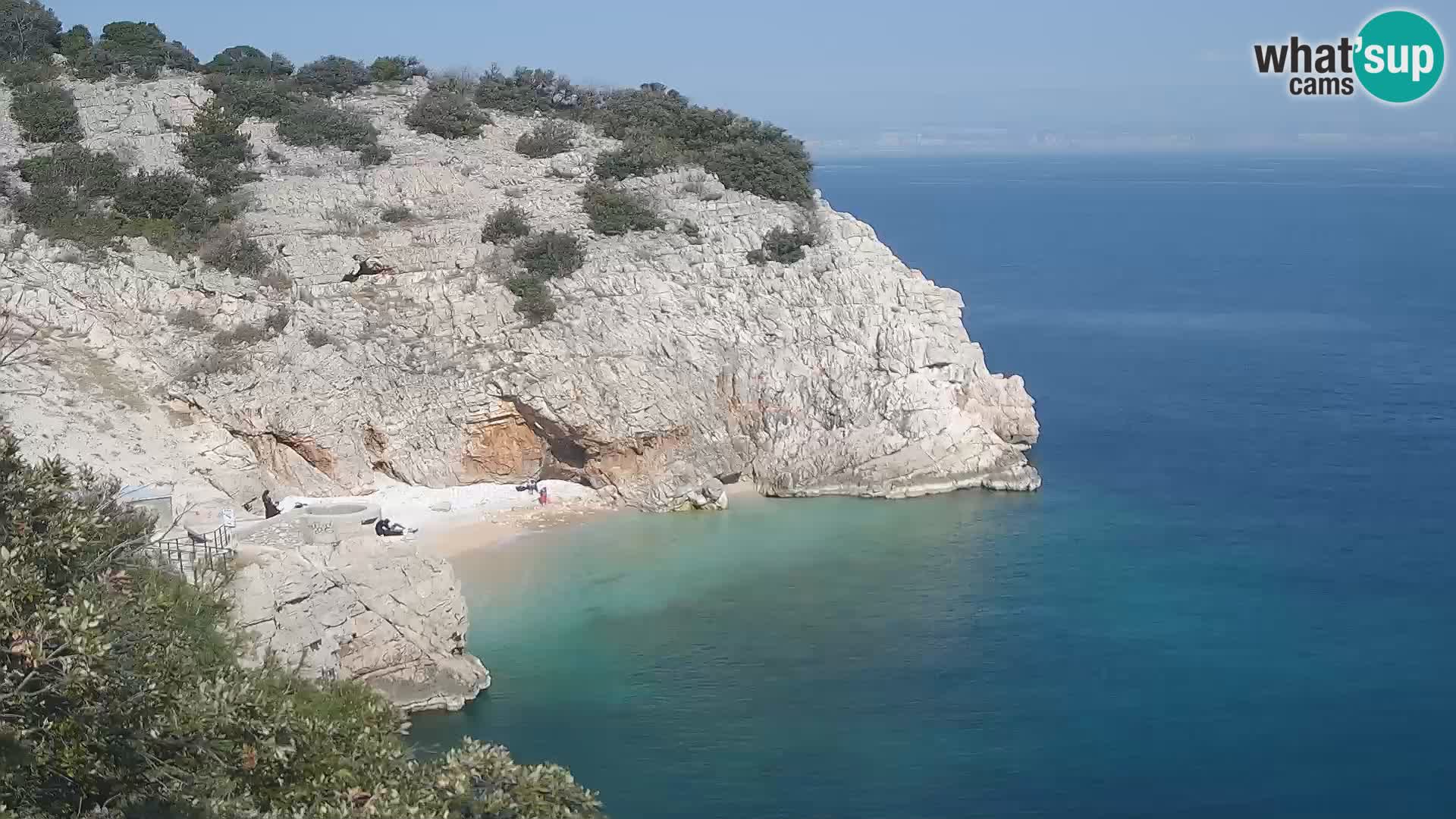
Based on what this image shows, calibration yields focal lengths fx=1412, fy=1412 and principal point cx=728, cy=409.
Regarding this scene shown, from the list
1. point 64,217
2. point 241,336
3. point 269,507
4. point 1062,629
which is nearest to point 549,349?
point 241,336

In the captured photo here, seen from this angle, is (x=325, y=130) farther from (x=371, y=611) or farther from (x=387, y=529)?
(x=371, y=611)

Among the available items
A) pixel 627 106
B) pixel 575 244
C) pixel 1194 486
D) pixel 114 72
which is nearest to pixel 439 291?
pixel 575 244

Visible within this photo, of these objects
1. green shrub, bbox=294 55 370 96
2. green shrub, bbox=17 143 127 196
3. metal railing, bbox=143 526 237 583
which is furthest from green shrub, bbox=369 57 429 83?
metal railing, bbox=143 526 237 583

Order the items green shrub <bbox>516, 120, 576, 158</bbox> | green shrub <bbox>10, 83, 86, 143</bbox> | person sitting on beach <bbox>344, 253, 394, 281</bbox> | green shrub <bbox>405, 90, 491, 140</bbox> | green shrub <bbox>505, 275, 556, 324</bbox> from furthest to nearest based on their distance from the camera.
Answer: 1. green shrub <bbox>405, 90, 491, 140</bbox>
2. green shrub <bbox>516, 120, 576, 158</bbox>
3. green shrub <bbox>10, 83, 86, 143</bbox>
4. person sitting on beach <bbox>344, 253, 394, 281</bbox>
5. green shrub <bbox>505, 275, 556, 324</bbox>

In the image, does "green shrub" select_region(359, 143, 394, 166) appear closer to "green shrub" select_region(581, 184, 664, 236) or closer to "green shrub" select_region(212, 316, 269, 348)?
"green shrub" select_region(581, 184, 664, 236)

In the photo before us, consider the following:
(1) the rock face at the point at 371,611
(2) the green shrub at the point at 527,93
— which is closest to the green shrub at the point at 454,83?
(2) the green shrub at the point at 527,93

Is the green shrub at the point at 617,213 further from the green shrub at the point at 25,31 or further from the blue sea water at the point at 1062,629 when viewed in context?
the green shrub at the point at 25,31
